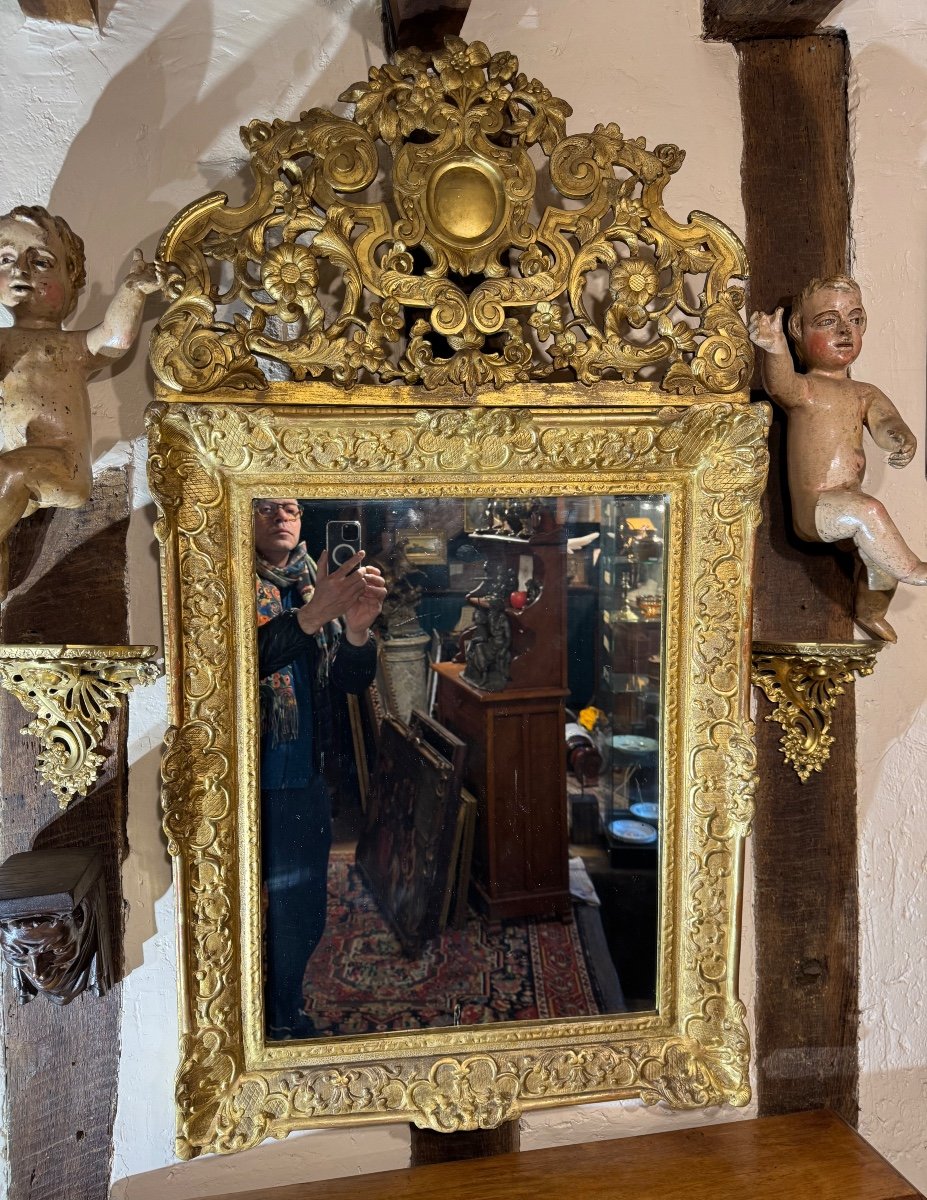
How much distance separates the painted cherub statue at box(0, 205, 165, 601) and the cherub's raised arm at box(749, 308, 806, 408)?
31.9 inches

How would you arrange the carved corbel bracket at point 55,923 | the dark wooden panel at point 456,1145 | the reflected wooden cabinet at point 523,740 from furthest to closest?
1. the dark wooden panel at point 456,1145
2. the reflected wooden cabinet at point 523,740
3. the carved corbel bracket at point 55,923

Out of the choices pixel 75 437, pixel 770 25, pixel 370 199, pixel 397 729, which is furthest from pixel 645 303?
pixel 75 437

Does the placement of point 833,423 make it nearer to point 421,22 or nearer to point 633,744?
point 633,744

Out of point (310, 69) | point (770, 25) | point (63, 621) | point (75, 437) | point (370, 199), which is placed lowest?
point (63, 621)

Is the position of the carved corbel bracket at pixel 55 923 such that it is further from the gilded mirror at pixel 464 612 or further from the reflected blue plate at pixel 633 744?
the reflected blue plate at pixel 633 744

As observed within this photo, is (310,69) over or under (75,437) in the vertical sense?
over

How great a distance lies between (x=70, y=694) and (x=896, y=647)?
1.28 m

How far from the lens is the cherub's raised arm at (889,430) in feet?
3.78

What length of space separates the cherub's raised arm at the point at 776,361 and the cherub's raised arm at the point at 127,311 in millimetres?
806

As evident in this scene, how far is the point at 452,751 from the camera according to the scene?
1142mm

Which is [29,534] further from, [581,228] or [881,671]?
[881,671]

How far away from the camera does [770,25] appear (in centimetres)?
129

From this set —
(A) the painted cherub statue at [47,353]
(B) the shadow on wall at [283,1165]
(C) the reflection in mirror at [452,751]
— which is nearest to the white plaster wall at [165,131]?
(B) the shadow on wall at [283,1165]

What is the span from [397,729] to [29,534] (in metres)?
0.58
